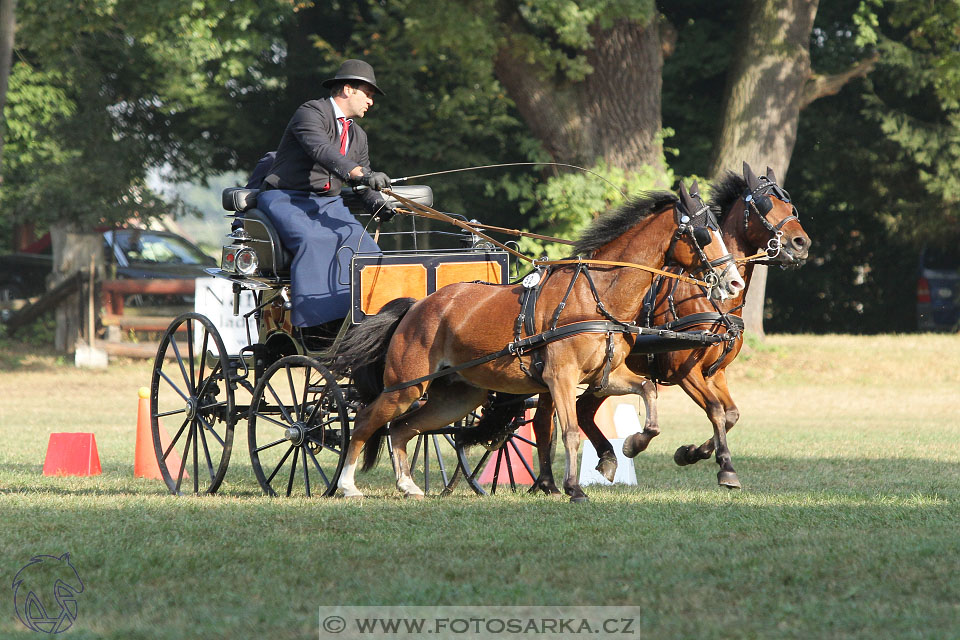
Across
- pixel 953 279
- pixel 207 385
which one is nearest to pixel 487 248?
pixel 207 385

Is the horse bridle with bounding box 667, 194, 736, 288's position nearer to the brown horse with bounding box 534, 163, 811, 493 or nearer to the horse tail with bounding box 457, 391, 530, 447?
the brown horse with bounding box 534, 163, 811, 493

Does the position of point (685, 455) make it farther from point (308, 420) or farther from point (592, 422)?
point (308, 420)

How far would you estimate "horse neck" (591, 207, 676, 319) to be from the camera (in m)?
7.55

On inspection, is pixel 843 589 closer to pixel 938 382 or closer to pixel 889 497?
pixel 889 497

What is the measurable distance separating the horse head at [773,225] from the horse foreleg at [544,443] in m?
1.94

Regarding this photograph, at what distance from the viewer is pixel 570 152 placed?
65.0ft

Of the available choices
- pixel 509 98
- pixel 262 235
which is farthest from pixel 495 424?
pixel 509 98

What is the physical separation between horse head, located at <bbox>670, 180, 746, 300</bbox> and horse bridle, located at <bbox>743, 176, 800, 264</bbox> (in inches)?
46.8

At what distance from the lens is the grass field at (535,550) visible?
481cm

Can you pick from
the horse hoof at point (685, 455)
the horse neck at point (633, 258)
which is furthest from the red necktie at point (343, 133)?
the horse hoof at point (685, 455)

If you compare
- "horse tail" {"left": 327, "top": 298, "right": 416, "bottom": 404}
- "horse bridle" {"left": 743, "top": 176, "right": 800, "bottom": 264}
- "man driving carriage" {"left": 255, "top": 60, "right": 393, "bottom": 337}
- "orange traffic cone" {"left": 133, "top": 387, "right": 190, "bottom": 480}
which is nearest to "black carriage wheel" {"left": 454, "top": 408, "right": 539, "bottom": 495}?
"horse tail" {"left": 327, "top": 298, "right": 416, "bottom": 404}

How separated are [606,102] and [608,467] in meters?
12.5

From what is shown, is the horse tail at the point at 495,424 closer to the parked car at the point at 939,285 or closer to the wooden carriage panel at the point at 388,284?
the wooden carriage panel at the point at 388,284

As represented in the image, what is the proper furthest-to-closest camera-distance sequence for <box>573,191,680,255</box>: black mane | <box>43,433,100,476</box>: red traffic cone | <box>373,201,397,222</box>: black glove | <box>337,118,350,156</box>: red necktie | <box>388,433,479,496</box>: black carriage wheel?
1. <box>43,433,100,476</box>: red traffic cone
2. <box>388,433,479,496</box>: black carriage wheel
3. <box>337,118,350,156</box>: red necktie
4. <box>373,201,397,222</box>: black glove
5. <box>573,191,680,255</box>: black mane
